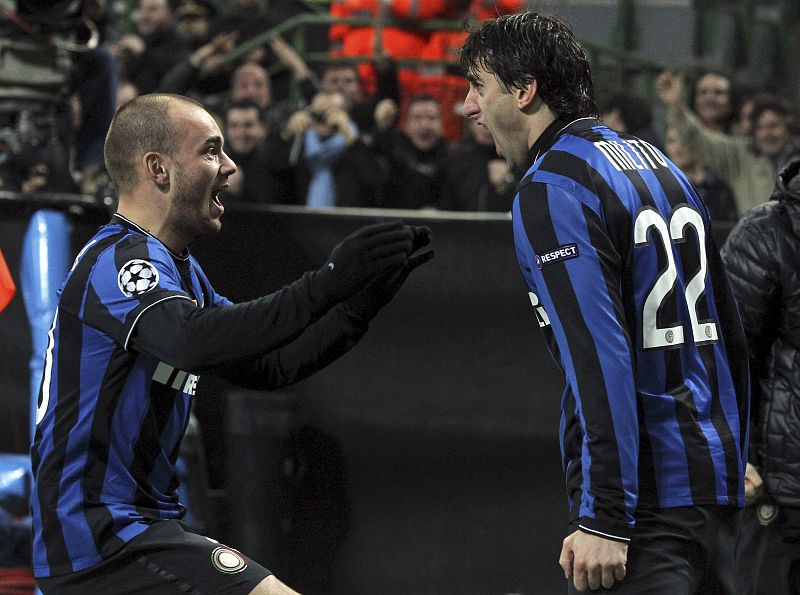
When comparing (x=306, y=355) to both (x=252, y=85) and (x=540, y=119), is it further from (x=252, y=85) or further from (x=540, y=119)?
(x=252, y=85)

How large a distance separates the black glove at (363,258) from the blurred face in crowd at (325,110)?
473 cm

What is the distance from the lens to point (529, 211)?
2.53 meters

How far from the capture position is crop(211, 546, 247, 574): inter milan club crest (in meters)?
2.77

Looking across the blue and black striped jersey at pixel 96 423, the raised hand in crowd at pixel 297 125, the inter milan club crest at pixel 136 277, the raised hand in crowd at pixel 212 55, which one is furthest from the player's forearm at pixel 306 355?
the raised hand in crowd at pixel 212 55

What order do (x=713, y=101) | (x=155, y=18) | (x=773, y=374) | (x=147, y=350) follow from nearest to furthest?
1. (x=147, y=350)
2. (x=773, y=374)
3. (x=713, y=101)
4. (x=155, y=18)

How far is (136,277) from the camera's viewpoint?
8.91 ft

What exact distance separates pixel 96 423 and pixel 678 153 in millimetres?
5081

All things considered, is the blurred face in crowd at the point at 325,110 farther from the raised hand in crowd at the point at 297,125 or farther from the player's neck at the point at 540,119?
the player's neck at the point at 540,119

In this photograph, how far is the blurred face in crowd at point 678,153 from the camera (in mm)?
7113

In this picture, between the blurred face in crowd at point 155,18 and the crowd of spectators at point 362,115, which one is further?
the blurred face in crowd at point 155,18

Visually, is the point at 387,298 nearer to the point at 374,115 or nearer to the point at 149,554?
the point at 149,554

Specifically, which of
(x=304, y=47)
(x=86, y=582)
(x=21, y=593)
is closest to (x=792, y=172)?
(x=86, y=582)

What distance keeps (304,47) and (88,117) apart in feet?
13.8

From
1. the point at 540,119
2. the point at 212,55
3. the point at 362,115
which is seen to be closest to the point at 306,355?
the point at 540,119
